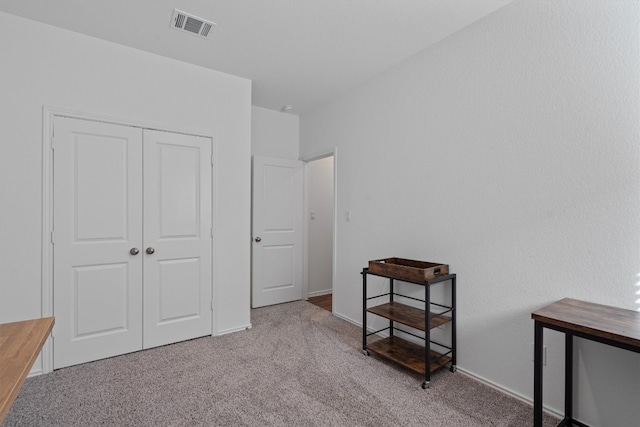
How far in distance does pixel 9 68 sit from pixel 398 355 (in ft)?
12.0

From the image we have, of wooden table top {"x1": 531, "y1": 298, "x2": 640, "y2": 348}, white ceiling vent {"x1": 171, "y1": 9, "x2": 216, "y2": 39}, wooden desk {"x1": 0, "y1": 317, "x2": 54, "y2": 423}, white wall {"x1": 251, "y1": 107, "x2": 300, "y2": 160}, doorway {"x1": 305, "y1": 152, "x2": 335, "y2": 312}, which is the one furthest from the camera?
doorway {"x1": 305, "y1": 152, "x2": 335, "y2": 312}

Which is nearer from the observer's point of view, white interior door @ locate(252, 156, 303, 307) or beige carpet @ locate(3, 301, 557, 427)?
beige carpet @ locate(3, 301, 557, 427)

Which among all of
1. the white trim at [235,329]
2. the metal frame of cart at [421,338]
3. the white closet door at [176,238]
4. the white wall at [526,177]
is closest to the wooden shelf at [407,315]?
the metal frame of cart at [421,338]

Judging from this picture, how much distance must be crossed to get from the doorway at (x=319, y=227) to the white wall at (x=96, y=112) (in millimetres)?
1406

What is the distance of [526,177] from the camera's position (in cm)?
207

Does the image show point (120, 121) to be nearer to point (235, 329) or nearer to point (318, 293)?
point (235, 329)

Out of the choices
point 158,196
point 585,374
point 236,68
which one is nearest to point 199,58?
point 236,68

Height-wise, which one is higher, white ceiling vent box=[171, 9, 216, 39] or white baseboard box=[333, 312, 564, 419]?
white ceiling vent box=[171, 9, 216, 39]

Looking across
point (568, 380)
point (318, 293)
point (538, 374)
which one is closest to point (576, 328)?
point (538, 374)

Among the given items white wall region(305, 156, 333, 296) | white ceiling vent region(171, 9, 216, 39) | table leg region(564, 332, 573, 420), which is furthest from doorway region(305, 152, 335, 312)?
table leg region(564, 332, 573, 420)

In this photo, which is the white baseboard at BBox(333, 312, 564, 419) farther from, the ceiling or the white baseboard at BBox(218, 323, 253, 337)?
the ceiling

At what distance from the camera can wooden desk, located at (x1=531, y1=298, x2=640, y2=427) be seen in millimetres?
1353

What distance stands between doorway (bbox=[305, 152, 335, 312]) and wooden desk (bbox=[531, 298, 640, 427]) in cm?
300

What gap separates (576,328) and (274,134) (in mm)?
3817
